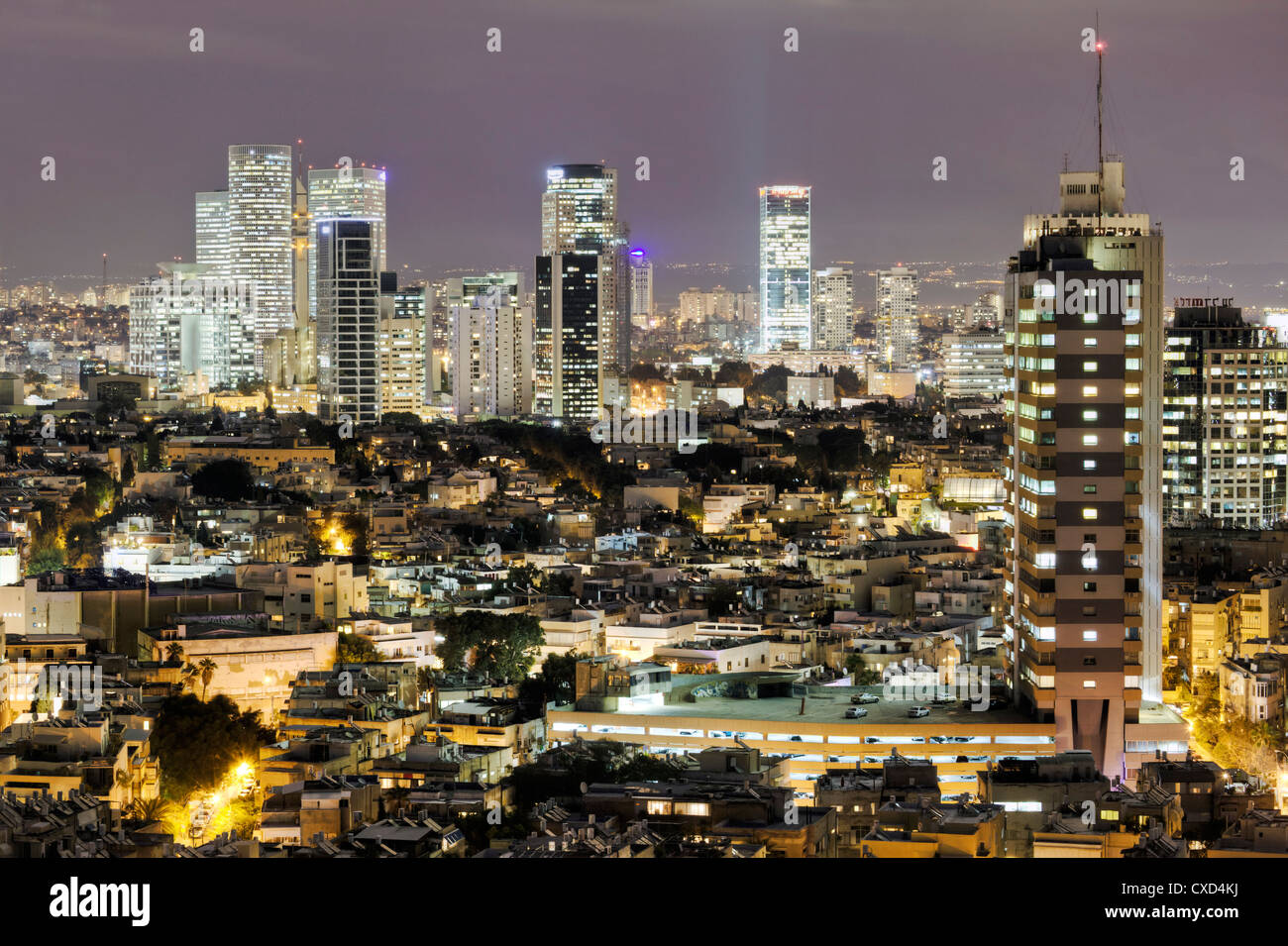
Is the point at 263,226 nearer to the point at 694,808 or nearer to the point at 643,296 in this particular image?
the point at 643,296

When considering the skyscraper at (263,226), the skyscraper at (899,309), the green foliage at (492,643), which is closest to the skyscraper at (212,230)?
the skyscraper at (263,226)

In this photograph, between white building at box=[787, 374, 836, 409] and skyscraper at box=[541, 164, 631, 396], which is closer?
skyscraper at box=[541, 164, 631, 396]

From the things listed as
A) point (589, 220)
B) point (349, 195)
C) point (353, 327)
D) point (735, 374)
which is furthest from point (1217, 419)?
point (349, 195)

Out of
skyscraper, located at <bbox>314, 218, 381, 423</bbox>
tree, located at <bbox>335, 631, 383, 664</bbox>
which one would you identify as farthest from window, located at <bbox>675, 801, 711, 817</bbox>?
skyscraper, located at <bbox>314, 218, 381, 423</bbox>

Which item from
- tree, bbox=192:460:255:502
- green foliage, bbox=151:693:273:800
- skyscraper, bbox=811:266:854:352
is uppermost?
skyscraper, bbox=811:266:854:352

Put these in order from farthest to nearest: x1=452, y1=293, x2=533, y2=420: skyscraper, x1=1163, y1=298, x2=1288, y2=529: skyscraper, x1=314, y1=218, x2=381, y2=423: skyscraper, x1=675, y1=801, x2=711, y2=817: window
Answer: x1=452, y1=293, x2=533, y2=420: skyscraper < x1=314, y1=218, x2=381, y2=423: skyscraper < x1=1163, y1=298, x2=1288, y2=529: skyscraper < x1=675, y1=801, x2=711, y2=817: window

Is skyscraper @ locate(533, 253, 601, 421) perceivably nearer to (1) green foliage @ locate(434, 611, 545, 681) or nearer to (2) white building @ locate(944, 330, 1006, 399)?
(2) white building @ locate(944, 330, 1006, 399)
